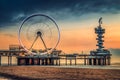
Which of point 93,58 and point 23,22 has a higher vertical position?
point 23,22

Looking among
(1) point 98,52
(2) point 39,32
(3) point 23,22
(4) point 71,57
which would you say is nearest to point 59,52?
(4) point 71,57

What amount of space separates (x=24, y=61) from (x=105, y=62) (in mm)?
29771

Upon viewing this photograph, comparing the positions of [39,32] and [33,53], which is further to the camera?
[33,53]

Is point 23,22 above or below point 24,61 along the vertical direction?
above

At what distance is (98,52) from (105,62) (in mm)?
5655

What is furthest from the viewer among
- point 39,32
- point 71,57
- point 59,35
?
point 71,57

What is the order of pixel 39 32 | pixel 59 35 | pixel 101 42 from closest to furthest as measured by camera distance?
pixel 59 35 → pixel 39 32 → pixel 101 42

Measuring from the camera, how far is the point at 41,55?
561ft

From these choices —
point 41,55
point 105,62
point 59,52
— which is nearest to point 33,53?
point 41,55

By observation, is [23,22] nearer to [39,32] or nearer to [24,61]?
[39,32]

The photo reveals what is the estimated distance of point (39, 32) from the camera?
131625 millimetres

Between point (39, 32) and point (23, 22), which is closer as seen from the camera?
point (23, 22)

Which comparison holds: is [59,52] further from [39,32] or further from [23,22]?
[23,22]

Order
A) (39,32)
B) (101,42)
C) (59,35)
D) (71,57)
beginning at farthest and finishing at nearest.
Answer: (71,57)
(101,42)
(39,32)
(59,35)
